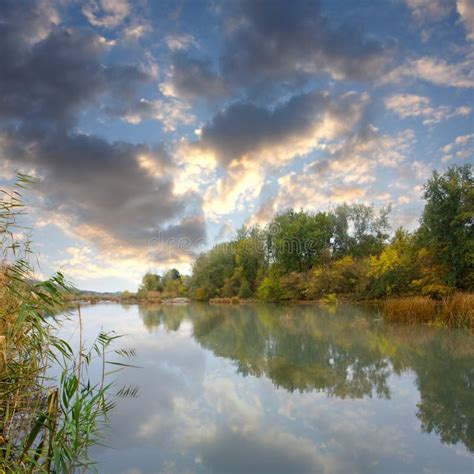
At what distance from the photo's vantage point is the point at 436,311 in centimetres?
1588

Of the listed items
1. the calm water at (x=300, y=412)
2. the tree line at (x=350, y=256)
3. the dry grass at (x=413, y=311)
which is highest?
the tree line at (x=350, y=256)

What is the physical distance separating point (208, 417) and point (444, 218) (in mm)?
26066

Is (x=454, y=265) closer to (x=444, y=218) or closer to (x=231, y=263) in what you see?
(x=444, y=218)

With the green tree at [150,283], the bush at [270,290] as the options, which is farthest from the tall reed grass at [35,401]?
the green tree at [150,283]

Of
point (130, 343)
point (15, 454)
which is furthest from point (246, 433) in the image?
point (130, 343)

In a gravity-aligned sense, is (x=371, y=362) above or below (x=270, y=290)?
below

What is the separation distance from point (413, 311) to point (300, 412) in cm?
1229

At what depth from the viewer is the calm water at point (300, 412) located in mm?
4113

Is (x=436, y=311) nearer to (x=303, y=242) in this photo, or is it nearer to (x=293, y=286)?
(x=293, y=286)

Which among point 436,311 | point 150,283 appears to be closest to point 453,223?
point 436,311

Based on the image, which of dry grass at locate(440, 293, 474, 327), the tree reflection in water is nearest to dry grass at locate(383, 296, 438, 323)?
dry grass at locate(440, 293, 474, 327)

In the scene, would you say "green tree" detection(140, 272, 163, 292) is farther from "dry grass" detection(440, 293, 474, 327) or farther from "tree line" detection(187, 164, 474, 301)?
"dry grass" detection(440, 293, 474, 327)

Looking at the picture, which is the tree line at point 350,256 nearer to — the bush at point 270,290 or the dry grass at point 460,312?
the bush at point 270,290

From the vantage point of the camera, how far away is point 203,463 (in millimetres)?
4078
